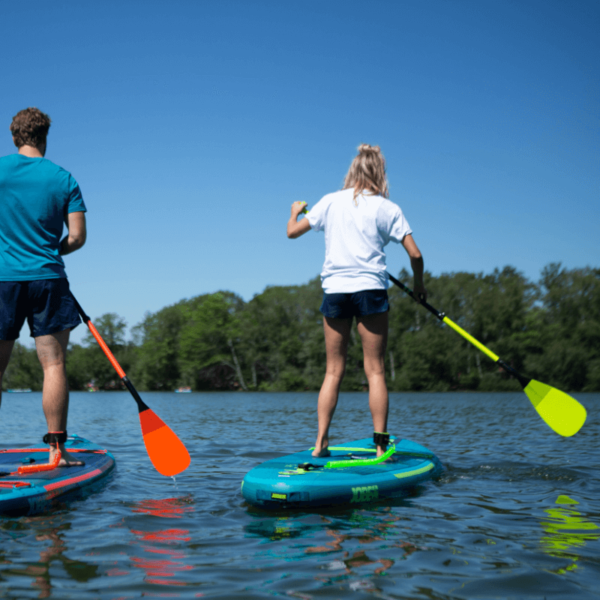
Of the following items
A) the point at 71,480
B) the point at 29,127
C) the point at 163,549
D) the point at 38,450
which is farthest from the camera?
the point at 38,450

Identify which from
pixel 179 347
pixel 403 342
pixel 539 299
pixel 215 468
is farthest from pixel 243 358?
pixel 215 468

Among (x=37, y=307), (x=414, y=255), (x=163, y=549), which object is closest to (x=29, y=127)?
(x=37, y=307)

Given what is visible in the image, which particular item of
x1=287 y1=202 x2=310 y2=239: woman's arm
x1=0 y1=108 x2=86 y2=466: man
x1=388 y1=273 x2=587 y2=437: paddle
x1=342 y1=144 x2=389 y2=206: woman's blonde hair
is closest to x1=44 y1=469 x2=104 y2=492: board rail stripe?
x1=0 y1=108 x2=86 y2=466: man

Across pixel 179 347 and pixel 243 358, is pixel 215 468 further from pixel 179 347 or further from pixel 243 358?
pixel 179 347

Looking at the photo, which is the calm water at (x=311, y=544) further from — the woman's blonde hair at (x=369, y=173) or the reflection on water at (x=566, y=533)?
the woman's blonde hair at (x=369, y=173)

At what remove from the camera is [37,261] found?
3.98m

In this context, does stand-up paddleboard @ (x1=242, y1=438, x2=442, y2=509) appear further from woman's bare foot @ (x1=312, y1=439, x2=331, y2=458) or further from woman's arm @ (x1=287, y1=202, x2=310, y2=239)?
woman's arm @ (x1=287, y1=202, x2=310, y2=239)

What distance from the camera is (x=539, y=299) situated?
54.7 metres

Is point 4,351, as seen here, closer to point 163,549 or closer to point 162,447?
point 162,447

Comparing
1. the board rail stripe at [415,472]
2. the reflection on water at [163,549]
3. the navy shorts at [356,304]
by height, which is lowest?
the reflection on water at [163,549]

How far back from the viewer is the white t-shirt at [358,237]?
427 centimetres

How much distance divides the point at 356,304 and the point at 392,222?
65cm

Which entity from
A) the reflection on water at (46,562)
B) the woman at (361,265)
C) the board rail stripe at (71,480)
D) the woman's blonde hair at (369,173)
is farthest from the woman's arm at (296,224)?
the reflection on water at (46,562)

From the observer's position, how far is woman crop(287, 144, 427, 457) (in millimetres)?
4281
